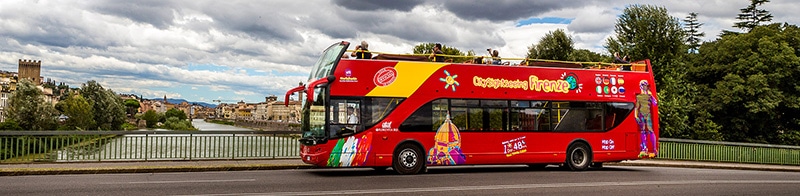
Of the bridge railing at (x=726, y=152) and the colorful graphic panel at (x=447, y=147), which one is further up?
the colorful graphic panel at (x=447, y=147)

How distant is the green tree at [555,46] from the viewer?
57.1m

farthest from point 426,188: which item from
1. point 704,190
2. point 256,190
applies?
point 704,190

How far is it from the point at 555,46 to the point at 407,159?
145 ft

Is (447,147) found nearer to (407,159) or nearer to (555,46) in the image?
(407,159)

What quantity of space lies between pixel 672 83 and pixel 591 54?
1624 centimetres

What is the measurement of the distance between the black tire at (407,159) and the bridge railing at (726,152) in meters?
13.8

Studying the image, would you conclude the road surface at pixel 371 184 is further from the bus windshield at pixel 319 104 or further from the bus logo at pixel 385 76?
the bus logo at pixel 385 76

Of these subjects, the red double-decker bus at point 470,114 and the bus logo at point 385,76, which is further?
the bus logo at point 385,76

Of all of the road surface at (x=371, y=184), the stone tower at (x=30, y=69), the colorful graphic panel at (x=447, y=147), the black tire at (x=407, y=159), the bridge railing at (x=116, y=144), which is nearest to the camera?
the road surface at (x=371, y=184)

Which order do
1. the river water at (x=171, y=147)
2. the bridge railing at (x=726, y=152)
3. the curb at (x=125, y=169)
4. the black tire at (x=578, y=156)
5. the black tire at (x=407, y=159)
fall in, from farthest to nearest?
the bridge railing at (x=726, y=152) < the river water at (x=171, y=147) < the black tire at (x=578, y=156) < the black tire at (x=407, y=159) < the curb at (x=125, y=169)

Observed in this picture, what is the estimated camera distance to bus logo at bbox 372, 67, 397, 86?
1523 cm

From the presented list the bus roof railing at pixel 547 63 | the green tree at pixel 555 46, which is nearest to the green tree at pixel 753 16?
the green tree at pixel 555 46

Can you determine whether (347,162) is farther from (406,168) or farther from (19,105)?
(19,105)

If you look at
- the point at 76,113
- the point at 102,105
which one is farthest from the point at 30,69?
the point at 76,113
